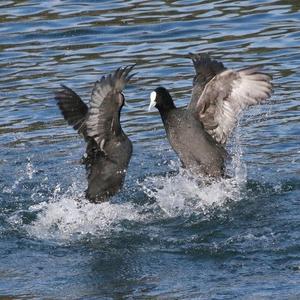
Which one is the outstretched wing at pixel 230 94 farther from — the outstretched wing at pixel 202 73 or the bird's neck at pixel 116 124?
the bird's neck at pixel 116 124

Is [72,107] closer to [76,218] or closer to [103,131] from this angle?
[103,131]

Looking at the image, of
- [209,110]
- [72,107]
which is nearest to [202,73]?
[209,110]

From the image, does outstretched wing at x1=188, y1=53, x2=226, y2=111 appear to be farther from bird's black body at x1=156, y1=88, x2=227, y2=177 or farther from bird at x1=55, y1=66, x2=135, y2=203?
bird at x1=55, y1=66, x2=135, y2=203

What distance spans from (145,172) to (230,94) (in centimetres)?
110

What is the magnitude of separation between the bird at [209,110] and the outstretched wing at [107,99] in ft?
2.47

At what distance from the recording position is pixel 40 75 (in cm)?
1201

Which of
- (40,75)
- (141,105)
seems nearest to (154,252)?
(141,105)

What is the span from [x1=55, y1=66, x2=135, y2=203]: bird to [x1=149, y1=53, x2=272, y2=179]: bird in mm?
607

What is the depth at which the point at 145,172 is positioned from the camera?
917 centimetres

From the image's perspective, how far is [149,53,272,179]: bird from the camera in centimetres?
847

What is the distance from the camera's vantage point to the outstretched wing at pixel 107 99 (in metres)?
7.59

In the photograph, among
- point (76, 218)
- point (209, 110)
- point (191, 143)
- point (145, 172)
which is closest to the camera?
point (76, 218)

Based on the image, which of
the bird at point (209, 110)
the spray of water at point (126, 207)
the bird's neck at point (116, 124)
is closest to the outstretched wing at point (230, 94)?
the bird at point (209, 110)

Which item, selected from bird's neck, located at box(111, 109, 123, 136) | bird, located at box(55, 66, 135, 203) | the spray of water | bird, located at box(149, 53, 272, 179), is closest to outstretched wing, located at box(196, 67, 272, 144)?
bird, located at box(149, 53, 272, 179)
